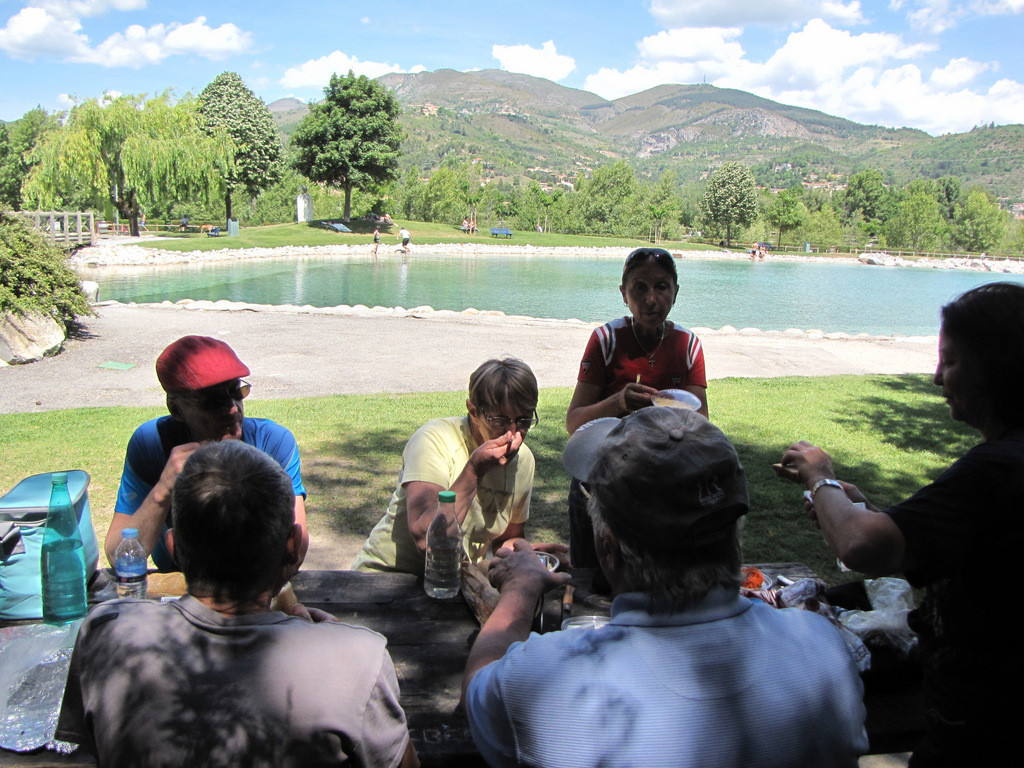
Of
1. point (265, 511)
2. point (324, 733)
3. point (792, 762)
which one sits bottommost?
point (324, 733)

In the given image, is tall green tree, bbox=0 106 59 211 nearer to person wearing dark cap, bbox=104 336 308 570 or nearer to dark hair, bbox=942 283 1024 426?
person wearing dark cap, bbox=104 336 308 570

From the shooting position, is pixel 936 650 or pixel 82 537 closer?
pixel 936 650

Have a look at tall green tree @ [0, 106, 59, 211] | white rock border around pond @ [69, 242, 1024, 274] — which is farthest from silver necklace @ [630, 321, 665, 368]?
tall green tree @ [0, 106, 59, 211]

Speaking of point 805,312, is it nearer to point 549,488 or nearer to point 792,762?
point 549,488

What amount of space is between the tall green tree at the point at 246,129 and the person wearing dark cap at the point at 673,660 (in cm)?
5380

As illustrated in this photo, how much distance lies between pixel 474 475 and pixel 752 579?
1080 mm

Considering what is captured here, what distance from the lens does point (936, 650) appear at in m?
1.87

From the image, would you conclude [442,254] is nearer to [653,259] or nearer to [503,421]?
[653,259]

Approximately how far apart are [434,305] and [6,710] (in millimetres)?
21513

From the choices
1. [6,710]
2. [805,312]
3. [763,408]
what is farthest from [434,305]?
[6,710]

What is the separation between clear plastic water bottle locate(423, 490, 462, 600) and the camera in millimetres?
2473

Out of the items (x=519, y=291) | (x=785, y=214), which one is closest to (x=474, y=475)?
(x=519, y=291)

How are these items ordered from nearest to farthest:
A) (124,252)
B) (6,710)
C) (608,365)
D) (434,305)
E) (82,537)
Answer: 1. (6,710)
2. (82,537)
3. (608,365)
4. (434,305)
5. (124,252)

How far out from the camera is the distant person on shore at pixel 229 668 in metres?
1.46
